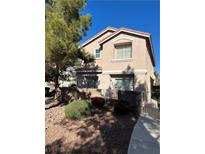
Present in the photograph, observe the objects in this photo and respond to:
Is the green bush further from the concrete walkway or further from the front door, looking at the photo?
the front door

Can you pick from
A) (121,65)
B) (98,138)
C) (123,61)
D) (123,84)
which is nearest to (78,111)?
(98,138)

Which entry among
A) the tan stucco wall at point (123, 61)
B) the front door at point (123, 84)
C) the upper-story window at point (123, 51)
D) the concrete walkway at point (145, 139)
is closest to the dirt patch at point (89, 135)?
the concrete walkway at point (145, 139)

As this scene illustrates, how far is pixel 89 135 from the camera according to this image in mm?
4645

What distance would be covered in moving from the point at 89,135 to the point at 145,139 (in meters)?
1.87

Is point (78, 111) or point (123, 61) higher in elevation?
point (123, 61)

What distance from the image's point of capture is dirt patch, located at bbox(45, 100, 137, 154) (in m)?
3.83

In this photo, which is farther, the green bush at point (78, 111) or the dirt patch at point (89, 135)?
the green bush at point (78, 111)

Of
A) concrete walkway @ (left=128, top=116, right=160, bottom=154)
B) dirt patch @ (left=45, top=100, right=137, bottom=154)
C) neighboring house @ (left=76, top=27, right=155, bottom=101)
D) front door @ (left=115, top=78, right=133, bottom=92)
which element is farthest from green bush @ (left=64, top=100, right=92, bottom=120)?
front door @ (left=115, top=78, right=133, bottom=92)

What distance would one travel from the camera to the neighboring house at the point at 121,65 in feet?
37.3

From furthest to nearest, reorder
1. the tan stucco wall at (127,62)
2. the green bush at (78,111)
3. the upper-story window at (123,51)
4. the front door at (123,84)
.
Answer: the upper-story window at (123,51) < the front door at (123,84) < the tan stucco wall at (127,62) < the green bush at (78,111)

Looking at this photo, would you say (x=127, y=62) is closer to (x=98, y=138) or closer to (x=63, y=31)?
(x=63, y=31)

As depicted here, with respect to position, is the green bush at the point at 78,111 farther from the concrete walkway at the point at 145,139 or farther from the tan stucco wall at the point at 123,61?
the tan stucco wall at the point at 123,61

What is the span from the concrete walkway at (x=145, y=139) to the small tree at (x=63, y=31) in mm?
5350
